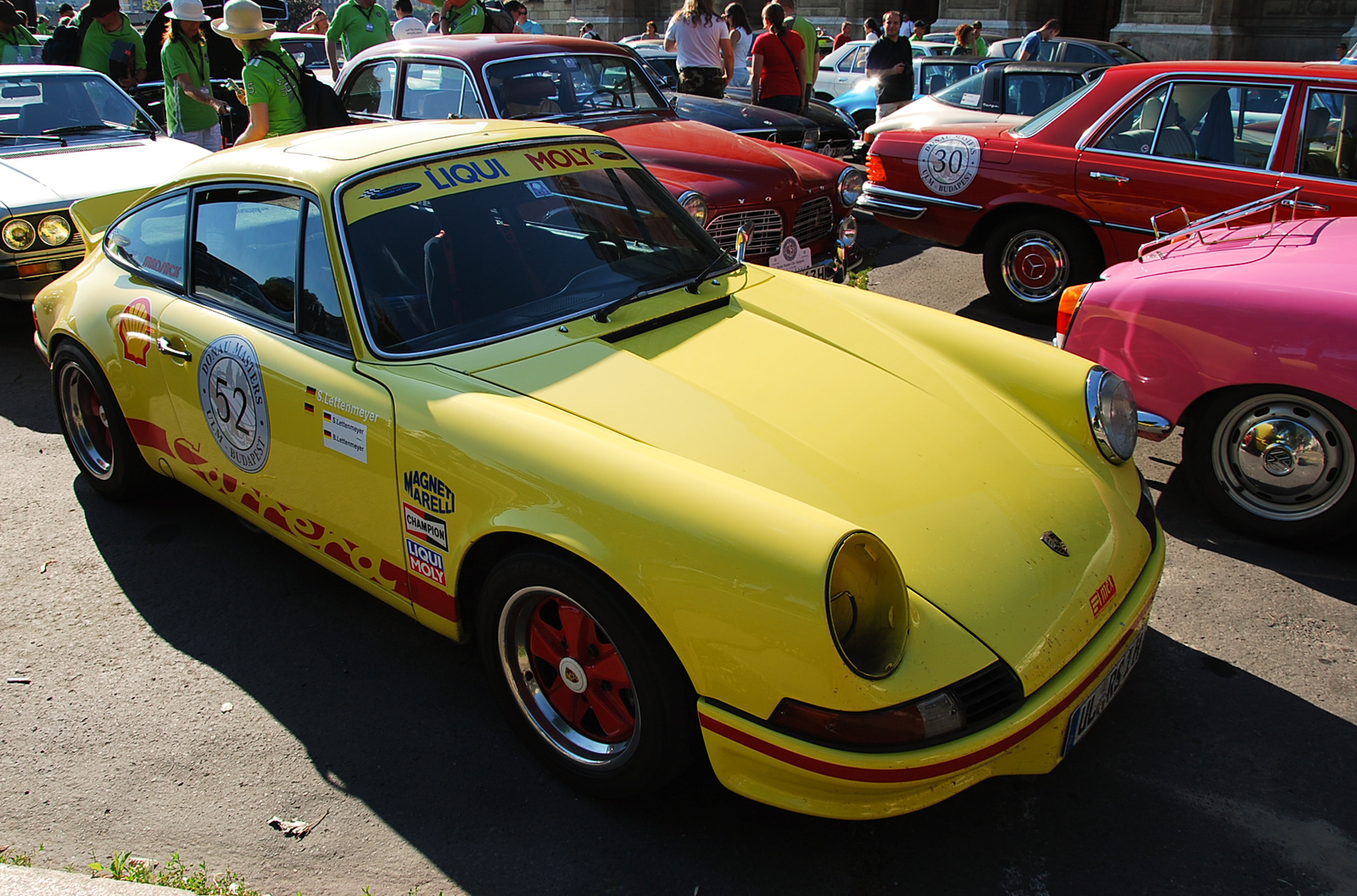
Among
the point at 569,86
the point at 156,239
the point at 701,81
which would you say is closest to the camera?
the point at 156,239

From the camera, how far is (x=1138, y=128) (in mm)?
5840

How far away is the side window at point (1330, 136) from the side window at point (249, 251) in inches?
199

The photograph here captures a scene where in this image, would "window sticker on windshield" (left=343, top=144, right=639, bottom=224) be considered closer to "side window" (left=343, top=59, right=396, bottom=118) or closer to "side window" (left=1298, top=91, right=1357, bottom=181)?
"side window" (left=1298, top=91, right=1357, bottom=181)

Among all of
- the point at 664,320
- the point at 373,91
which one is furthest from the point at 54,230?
the point at 664,320

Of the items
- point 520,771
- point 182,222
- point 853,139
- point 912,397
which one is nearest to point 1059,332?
point 912,397

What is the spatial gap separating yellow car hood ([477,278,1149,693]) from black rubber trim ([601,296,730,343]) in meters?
0.03

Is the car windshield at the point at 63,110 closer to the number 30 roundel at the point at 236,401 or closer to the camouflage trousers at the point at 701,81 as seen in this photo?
the number 30 roundel at the point at 236,401

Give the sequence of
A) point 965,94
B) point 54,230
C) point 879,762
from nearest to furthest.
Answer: point 879,762 < point 54,230 < point 965,94

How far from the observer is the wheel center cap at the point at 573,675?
250 cm

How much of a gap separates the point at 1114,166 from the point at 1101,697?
438 centimetres

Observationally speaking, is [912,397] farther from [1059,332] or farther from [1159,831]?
[1059,332]

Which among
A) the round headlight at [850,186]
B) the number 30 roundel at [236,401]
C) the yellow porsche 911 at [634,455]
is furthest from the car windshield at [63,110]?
the round headlight at [850,186]

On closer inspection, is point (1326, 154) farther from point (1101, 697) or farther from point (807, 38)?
point (807, 38)

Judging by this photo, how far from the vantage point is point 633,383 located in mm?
2729
